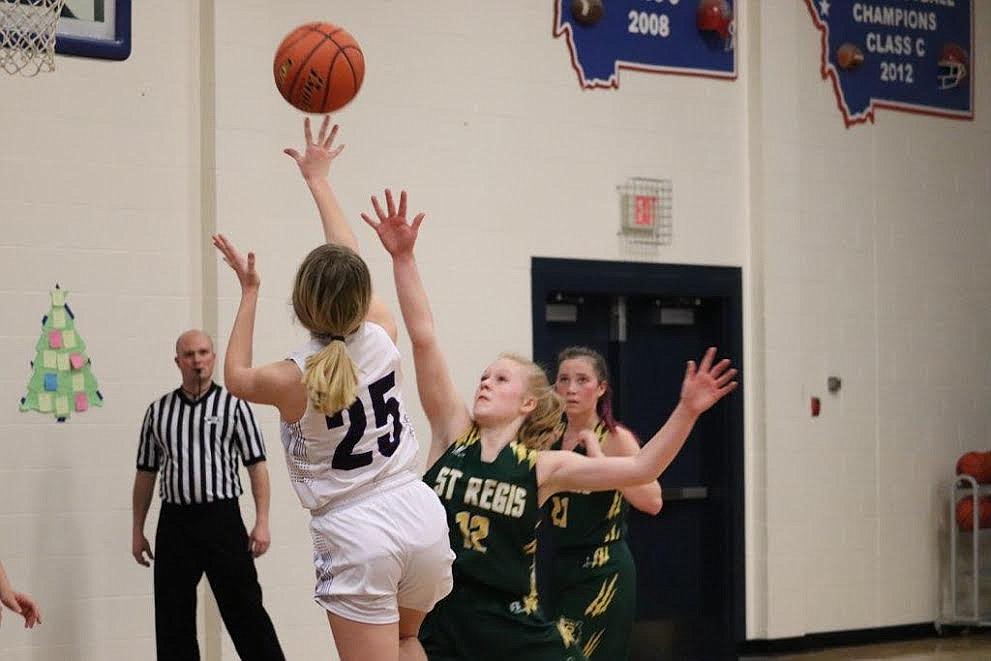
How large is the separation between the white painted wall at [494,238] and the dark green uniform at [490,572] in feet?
11.8

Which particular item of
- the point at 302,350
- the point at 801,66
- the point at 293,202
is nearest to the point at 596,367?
the point at 302,350

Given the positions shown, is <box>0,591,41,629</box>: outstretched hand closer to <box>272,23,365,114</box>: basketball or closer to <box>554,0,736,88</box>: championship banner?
<box>272,23,365,114</box>: basketball

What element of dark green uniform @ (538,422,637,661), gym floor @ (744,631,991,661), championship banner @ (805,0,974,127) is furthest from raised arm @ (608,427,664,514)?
championship banner @ (805,0,974,127)

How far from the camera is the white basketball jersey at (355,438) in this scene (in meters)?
3.78

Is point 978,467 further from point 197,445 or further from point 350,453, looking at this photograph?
→ point 350,453

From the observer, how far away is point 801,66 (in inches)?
384

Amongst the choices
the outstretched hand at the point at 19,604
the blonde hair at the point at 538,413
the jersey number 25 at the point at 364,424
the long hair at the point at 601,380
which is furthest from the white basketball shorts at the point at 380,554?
the long hair at the point at 601,380

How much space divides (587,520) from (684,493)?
415 cm

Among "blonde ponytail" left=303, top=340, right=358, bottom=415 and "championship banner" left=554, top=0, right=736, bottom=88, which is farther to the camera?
"championship banner" left=554, top=0, right=736, bottom=88

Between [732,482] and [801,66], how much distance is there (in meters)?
2.91

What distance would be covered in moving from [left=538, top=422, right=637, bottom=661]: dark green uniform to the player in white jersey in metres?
1.53

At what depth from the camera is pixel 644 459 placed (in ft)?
13.6

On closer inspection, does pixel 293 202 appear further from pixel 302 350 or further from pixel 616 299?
pixel 302 350

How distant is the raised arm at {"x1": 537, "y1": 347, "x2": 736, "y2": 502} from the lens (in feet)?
13.1
